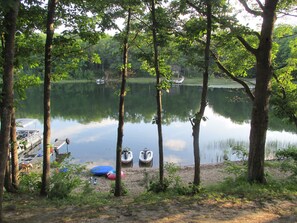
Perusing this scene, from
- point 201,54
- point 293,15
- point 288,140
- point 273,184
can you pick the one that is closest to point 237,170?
point 273,184

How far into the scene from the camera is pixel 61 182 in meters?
9.16

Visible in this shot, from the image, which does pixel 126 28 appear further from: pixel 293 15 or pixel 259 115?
pixel 293 15

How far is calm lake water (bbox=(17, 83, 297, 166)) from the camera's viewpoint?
999 inches

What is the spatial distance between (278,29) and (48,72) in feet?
33.5

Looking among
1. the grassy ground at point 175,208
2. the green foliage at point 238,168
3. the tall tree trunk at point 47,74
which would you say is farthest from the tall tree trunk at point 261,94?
the tall tree trunk at point 47,74

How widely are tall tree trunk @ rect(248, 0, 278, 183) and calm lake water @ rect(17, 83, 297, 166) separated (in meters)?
5.42

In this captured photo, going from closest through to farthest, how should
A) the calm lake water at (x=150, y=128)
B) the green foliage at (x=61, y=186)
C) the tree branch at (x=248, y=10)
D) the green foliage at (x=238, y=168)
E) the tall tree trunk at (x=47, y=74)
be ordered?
the tall tree trunk at (x=47, y=74) → the green foliage at (x=61, y=186) → the tree branch at (x=248, y=10) → the green foliage at (x=238, y=168) → the calm lake water at (x=150, y=128)

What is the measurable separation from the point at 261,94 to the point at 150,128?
24.2 m

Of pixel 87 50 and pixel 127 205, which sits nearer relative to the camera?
pixel 127 205

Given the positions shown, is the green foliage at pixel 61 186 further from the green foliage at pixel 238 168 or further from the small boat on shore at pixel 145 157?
the small boat on shore at pixel 145 157

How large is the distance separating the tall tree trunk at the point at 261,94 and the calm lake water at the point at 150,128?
542 centimetres

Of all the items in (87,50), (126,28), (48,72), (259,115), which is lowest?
(259,115)

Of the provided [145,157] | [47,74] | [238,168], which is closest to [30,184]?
[47,74]

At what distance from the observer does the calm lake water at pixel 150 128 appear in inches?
999
